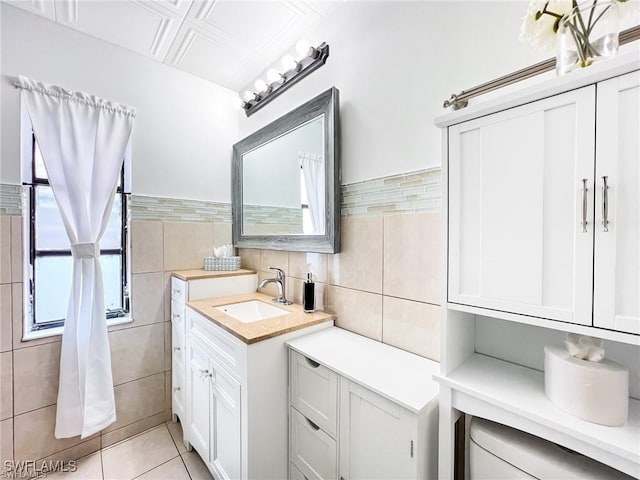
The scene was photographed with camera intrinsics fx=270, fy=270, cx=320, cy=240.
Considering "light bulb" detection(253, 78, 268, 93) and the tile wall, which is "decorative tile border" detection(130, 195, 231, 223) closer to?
the tile wall

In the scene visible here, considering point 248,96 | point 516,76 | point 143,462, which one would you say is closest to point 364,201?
point 516,76

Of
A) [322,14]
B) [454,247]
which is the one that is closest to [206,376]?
[454,247]

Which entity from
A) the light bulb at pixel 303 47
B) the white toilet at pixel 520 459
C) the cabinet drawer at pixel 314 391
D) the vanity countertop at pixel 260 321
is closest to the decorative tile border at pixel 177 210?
the vanity countertop at pixel 260 321

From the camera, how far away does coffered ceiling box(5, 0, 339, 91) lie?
55.7 inches

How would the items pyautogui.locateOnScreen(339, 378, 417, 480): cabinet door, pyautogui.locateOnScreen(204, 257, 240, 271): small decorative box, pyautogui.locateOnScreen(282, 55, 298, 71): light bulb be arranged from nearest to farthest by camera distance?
pyautogui.locateOnScreen(339, 378, 417, 480): cabinet door → pyautogui.locateOnScreen(282, 55, 298, 71): light bulb → pyautogui.locateOnScreen(204, 257, 240, 271): small decorative box

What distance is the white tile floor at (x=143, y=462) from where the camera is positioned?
145cm

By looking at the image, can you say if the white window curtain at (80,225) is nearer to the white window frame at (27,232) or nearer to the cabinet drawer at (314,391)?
the white window frame at (27,232)

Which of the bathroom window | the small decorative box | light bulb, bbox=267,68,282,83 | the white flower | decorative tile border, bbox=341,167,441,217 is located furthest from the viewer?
the small decorative box

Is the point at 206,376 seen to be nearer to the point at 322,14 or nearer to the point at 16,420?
the point at 16,420

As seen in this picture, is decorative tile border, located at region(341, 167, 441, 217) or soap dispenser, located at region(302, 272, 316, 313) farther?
soap dispenser, located at region(302, 272, 316, 313)

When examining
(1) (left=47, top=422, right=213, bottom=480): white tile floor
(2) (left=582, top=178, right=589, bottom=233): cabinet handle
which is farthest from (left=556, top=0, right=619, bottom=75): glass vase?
(1) (left=47, top=422, right=213, bottom=480): white tile floor

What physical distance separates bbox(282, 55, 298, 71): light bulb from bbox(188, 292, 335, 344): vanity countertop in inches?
56.2

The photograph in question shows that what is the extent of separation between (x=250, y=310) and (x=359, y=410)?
1.03 m

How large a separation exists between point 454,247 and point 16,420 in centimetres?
224
